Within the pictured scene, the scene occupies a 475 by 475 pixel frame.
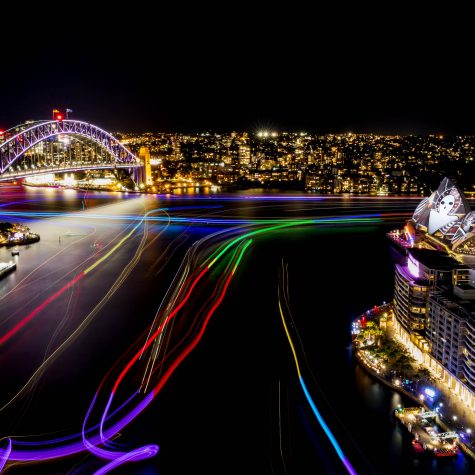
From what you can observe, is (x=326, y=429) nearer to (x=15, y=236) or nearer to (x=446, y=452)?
(x=446, y=452)

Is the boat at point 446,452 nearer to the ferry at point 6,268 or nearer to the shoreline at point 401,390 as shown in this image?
the shoreline at point 401,390

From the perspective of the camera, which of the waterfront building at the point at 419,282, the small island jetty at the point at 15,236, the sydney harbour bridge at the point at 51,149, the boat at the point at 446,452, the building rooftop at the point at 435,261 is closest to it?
the boat at the point at 446,452

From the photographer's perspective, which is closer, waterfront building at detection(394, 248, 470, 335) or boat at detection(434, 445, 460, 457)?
boat at detection(434, 445, 460, 457)

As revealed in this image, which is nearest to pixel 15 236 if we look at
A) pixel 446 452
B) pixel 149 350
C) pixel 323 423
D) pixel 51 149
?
pixel 149 350

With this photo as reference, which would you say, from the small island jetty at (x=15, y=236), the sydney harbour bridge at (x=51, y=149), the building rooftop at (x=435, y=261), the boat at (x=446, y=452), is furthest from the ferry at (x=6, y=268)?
the boat at (x=446, y=452)

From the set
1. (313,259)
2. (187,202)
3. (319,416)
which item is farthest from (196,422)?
(187,202)

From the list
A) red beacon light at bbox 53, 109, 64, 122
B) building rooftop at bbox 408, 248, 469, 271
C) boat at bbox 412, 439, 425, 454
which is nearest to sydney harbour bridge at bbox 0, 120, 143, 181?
red beacon light at bbox 53, 109, 64, 122

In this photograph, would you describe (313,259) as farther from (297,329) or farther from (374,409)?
(374,409)

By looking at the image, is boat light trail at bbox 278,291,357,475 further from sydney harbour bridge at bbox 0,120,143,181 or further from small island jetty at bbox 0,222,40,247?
sydney harbour bridge at bbox 0,120,143,181
